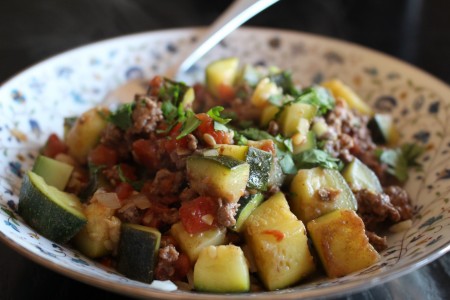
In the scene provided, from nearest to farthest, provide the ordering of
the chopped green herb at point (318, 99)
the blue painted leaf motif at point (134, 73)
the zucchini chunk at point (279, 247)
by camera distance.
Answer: the zucchini chunk at point (279, 247) < the chopped green herb at point (318, 99) < the blue painted leaf motif at point (134, 73)

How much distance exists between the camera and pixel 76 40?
15.0 feet

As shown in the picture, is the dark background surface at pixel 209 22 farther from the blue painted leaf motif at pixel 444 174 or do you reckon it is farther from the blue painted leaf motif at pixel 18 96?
the blue painted leaf motif at pixel 444 174

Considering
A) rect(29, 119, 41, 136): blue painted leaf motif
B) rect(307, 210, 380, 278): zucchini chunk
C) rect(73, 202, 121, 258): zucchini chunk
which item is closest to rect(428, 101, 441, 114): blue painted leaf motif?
rect(307, 210, 380, 278): zucchini chunk

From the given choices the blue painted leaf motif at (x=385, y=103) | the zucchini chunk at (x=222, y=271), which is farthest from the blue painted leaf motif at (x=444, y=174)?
the zucchini chunk at (x=222, y=271)

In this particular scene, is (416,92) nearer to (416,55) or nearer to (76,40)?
(416,55)

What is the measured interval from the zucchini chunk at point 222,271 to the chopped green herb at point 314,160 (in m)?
0.65

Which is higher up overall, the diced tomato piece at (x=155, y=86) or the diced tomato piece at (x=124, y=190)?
the diced tomato piece at (x=155, y=86)

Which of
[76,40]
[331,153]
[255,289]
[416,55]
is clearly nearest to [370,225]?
[331,153]

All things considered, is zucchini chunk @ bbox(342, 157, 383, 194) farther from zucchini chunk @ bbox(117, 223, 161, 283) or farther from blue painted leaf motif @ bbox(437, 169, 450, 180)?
zucchini chunk @ bbox(117, 223, 161, 283)

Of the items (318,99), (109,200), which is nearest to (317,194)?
(318,99)

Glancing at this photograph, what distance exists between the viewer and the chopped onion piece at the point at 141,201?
228cm

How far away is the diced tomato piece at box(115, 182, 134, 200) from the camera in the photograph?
93.7 inches

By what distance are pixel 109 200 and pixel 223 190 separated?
562 millimetres

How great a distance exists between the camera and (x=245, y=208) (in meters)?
2.16
